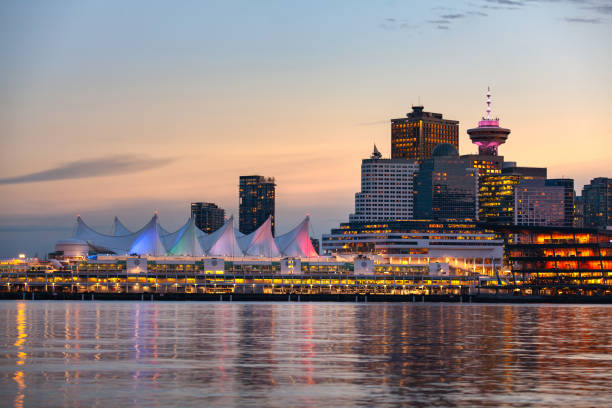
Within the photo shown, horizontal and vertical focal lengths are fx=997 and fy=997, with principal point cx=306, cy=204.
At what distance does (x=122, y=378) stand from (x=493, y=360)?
837 inches

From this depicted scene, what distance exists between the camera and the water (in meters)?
39.9

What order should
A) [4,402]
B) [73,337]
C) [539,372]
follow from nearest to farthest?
1. [4,402]
2. [539,372]
3. [73,337]

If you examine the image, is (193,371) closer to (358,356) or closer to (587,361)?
(358,356)

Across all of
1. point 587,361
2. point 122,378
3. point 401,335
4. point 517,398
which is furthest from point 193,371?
point 401,335

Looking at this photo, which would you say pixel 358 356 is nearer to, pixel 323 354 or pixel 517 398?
pixel 323 354

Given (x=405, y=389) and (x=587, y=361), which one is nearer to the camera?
(x=405, y=389)

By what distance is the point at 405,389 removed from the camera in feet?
140

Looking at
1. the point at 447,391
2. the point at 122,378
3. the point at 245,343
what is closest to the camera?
the point at 447,391

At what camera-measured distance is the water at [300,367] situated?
131ft

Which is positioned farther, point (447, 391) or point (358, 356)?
point (358, 356)

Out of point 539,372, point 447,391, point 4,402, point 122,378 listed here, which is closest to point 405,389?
point 447,391

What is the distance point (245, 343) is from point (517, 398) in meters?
30.1

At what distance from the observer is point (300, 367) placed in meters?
50.9

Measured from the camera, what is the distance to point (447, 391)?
4178 centimetres
